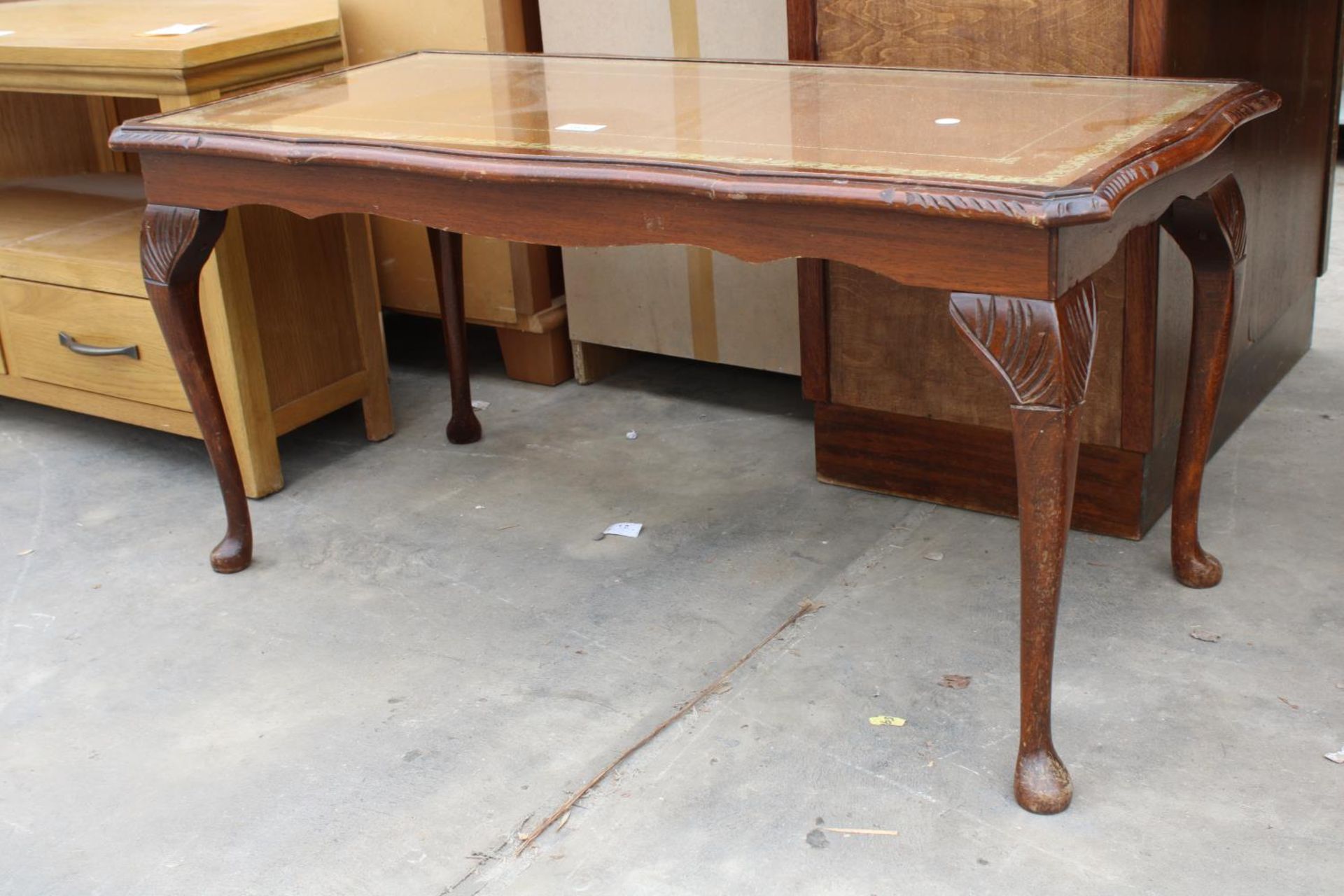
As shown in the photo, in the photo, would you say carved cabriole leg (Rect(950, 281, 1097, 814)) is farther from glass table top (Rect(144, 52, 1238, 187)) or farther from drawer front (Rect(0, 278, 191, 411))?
drawer front (Rect(0, 278, 191, 411))

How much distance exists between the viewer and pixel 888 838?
5.86 ft

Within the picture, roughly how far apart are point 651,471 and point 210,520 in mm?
871

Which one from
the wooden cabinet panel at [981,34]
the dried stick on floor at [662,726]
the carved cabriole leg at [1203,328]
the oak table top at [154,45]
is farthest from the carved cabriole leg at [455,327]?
the carved cabriole leg at [1203,328]

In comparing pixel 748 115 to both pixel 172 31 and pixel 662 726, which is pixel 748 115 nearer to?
pixel 662 726

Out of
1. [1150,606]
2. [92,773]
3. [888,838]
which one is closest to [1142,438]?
[1150,606]

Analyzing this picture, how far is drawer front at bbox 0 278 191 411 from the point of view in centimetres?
291

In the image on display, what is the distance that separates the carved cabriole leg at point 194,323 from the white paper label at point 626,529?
2.14ft

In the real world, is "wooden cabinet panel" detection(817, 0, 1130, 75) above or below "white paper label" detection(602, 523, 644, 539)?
above

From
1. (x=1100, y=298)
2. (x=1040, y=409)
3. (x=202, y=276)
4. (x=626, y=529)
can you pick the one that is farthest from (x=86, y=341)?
Result: (x=1040, y=409)

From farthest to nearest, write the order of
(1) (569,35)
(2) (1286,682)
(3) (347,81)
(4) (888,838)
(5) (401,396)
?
1. (5) (401,396)
2. (1) (569,35)
3. (3) (347,81)
4. (2) (1286,682)
5. (4) (888,838)

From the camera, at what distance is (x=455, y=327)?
3.07 m

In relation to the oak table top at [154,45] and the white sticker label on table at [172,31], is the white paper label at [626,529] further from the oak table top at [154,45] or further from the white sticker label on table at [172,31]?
the white sticker label on table at [172,31]

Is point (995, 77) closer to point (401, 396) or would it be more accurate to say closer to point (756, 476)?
point (756, 476)

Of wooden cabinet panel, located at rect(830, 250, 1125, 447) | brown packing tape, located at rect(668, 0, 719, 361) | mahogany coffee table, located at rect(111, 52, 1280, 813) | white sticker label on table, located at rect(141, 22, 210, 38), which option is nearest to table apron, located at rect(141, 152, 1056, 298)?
mahogany coffee table, located at rect(111, 52, 1280, 813)
